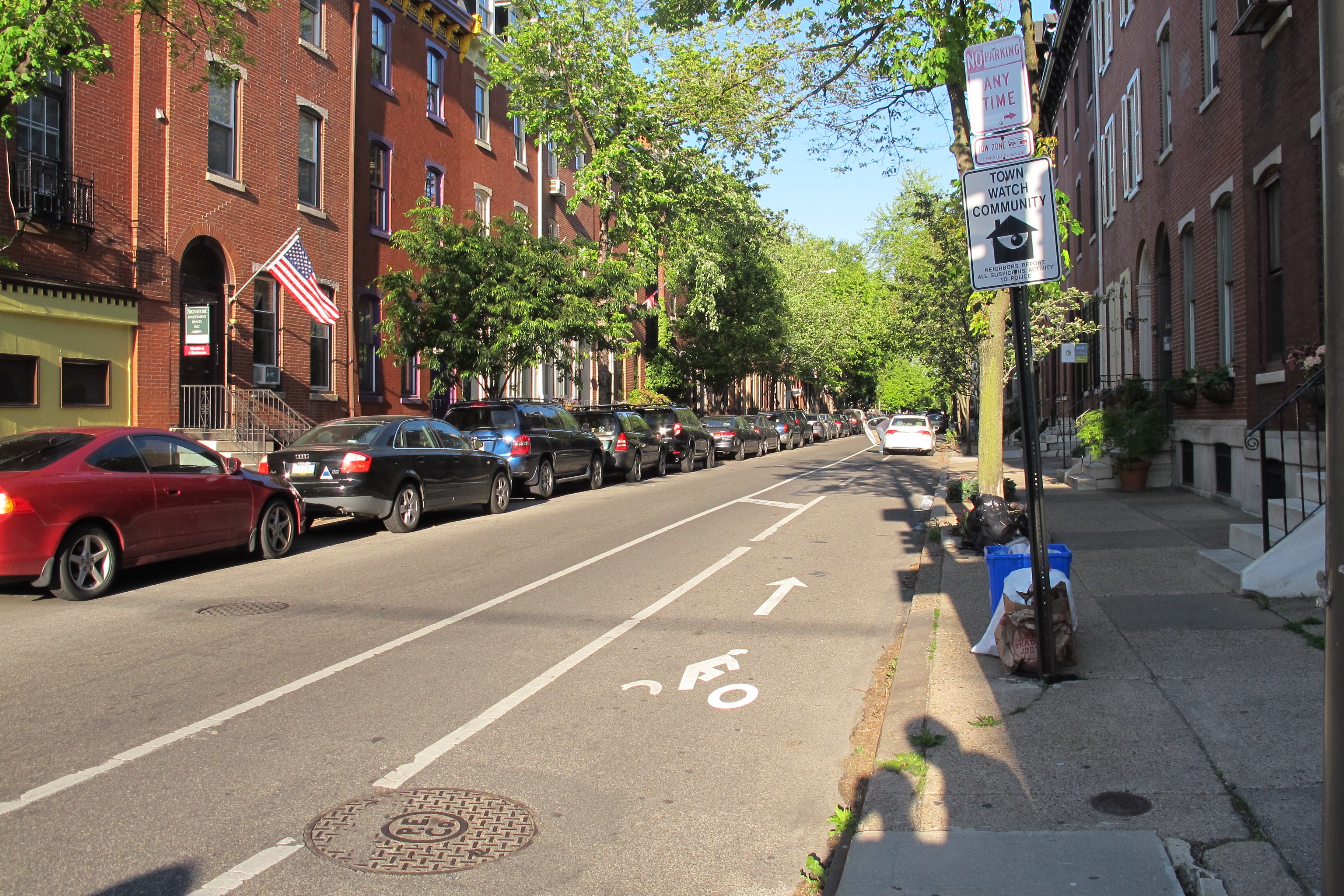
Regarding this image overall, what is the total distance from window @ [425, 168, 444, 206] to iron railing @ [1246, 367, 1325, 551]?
20.3m

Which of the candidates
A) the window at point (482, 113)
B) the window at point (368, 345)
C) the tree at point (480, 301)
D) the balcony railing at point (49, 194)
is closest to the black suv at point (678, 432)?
the tree at point (480, 301)

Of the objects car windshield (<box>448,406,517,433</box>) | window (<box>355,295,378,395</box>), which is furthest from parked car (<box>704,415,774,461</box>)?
car windshield (<box>448,406,517,433</box>)

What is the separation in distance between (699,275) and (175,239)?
21285 mm

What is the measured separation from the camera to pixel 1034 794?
14.6 feet

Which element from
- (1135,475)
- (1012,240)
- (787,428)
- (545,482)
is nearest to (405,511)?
(545,482)

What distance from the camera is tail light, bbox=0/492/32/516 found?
328 inches

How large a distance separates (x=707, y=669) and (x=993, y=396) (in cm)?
669

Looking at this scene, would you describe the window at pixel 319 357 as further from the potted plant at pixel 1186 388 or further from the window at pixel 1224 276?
the window at pixel 1224 276

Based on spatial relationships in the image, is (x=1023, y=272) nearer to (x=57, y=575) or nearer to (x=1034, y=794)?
(x=1034, y=794)

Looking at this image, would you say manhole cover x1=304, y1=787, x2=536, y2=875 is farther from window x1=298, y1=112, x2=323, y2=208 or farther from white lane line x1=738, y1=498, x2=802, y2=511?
window x1=298, y1=112, x2=323, y2=208

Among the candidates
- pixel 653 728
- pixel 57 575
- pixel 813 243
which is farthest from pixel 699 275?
pixel 653 728

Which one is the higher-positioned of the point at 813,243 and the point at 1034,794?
the point at 813,243

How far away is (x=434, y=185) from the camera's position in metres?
27.2

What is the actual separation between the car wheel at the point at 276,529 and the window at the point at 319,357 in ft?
35.0
